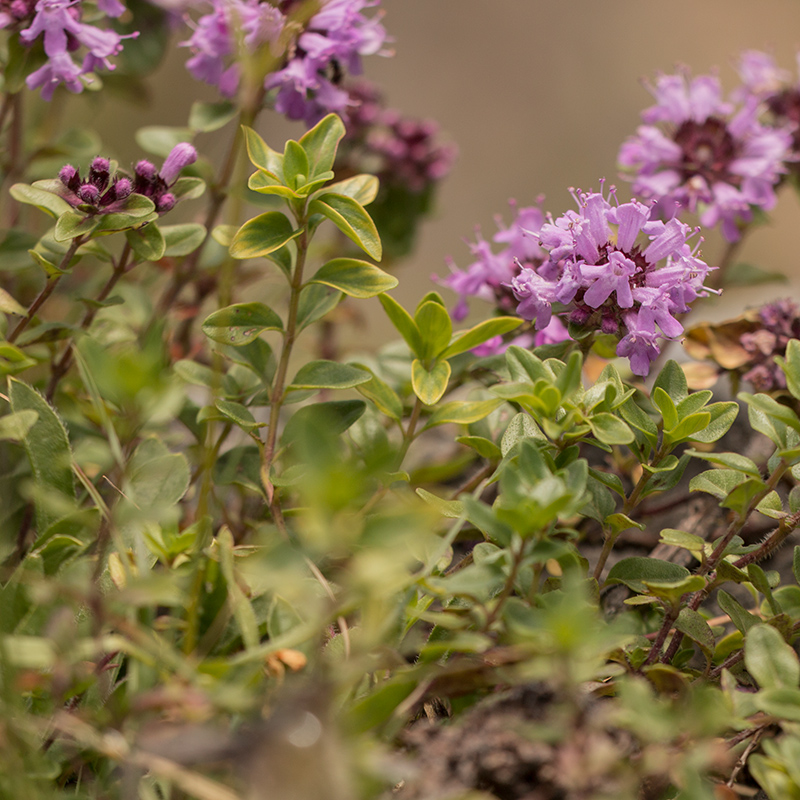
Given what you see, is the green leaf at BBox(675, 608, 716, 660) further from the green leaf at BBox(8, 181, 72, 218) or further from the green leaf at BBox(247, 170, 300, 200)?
the green leaf at BBox(8, 181, 72, 218)

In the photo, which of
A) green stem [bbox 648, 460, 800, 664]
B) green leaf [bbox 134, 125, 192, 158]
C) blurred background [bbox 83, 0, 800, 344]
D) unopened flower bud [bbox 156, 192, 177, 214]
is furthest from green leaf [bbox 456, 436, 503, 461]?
blurred background [bbox 83, 0, 800, 344]

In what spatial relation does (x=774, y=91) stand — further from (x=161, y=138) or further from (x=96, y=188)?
(x=96, y=188)

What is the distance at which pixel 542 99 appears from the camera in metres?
3.00

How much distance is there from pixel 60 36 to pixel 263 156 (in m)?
0.38

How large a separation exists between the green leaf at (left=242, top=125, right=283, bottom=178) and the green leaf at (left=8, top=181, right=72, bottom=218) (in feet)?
0.72

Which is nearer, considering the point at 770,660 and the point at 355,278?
the point at 770,660

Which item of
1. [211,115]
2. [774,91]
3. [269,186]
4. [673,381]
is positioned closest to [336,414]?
[269,186]

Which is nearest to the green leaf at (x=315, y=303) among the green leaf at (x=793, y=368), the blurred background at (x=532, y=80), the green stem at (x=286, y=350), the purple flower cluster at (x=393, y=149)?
the green stem at (x=286, y=350)

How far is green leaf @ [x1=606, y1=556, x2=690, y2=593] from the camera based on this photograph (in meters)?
0.77

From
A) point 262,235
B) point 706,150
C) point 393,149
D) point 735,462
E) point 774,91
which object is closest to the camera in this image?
point 735,462

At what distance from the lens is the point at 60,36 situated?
1010 millimetres

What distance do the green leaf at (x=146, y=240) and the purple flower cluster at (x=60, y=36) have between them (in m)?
0.26

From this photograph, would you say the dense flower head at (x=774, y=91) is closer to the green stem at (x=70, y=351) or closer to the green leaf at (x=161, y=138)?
the green leaf at (x=161, y=138)

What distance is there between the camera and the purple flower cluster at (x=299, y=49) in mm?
1021
